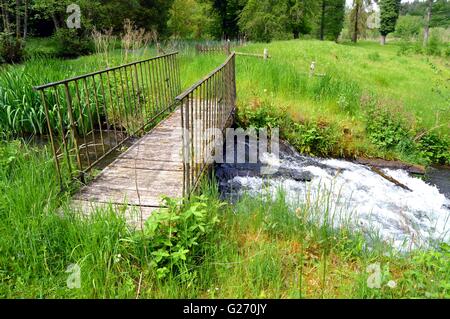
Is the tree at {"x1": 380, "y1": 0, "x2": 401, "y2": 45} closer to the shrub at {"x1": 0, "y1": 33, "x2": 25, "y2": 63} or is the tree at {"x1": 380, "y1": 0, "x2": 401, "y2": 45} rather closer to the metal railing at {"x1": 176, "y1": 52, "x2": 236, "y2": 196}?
the shrub at {"x1": 0, "y1": 33, "x2": 25, "y2": 63}

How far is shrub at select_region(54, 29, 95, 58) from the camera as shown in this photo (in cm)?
1889

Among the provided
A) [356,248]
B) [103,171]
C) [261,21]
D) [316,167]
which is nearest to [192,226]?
[356,248]

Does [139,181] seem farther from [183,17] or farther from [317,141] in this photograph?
[183,17]

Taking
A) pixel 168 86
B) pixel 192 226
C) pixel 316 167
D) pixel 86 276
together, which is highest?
pixel 168 86

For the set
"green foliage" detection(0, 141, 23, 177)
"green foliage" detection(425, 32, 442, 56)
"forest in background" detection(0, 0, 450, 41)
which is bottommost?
"green foliage" detection(0, 141, 23, 177)

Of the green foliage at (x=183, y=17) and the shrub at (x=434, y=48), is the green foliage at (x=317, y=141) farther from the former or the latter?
the green foliage at (x=183, y=17)

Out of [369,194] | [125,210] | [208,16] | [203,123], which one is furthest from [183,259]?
[208,16]

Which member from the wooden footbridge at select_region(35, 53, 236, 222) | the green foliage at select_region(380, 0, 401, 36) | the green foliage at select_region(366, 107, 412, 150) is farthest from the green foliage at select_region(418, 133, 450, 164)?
the green foliage at select_region(380, 0, 401, 36)

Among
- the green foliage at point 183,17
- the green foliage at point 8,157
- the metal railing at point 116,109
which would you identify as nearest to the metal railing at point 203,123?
the metal railing at point 116,109

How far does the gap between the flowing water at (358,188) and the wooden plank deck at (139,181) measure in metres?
0.89

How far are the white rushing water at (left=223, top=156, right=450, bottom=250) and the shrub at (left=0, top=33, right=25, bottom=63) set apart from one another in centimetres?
1492

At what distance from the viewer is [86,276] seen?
86.4 inches

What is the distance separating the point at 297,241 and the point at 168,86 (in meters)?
4.80
